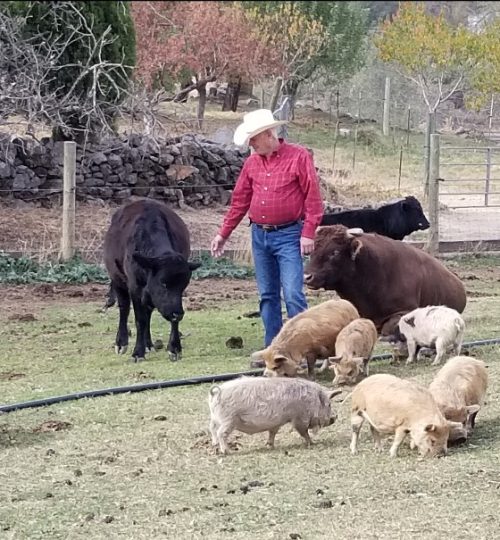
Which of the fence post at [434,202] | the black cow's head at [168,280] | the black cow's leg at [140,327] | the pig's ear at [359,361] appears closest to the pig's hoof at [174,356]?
the black cow's leg at [140,327]

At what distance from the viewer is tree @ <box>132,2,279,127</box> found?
85.3 ft

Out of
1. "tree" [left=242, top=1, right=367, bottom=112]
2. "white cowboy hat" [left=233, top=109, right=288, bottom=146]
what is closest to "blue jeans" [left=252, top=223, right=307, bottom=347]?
"white cowboy hat" [left=233, top=109, right=288, bottom=146]

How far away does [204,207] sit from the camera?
62.8 ft

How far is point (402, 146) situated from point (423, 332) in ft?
58.1

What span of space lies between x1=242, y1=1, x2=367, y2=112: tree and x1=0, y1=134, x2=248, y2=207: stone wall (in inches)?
384

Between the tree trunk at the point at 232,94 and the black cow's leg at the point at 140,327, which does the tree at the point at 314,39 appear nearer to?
the tree trunk at the point at 232,94

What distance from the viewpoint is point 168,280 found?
10.1m

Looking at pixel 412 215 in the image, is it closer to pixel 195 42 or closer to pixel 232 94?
pixel 195 42

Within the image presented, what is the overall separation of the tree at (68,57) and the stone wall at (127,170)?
1.77ft

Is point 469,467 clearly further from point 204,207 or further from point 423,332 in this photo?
point 204,207

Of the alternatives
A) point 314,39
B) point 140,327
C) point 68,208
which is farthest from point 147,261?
point 314,39

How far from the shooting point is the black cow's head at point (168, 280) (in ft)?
33.1

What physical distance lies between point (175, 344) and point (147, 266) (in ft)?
2.47

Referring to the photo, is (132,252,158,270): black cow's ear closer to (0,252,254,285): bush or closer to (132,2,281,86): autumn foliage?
(0,252,254,285): bush
